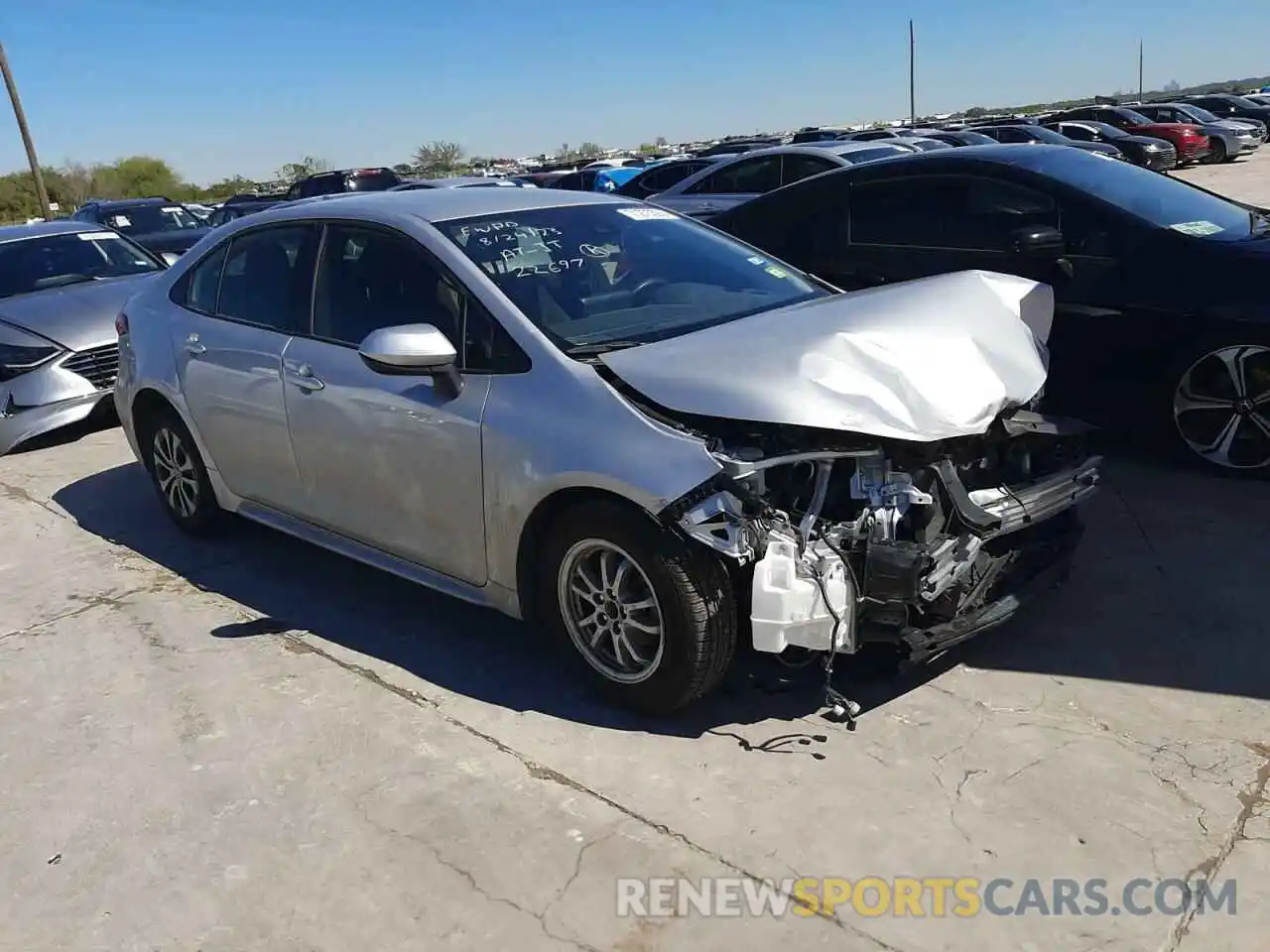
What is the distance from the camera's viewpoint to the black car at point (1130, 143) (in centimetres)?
2441

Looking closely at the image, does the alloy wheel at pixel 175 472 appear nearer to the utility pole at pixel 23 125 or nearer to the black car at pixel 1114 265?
the black car at pixel 1114 265

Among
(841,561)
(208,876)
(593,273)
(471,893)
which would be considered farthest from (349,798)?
(593,273)

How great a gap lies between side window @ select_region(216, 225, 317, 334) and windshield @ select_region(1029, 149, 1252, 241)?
12.3ft

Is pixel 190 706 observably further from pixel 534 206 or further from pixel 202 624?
pixel 534 206

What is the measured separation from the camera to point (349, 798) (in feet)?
10.7

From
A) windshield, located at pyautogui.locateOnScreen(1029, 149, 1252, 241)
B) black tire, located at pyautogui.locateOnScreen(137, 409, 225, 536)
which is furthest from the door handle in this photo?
windshield, located at pyautogui.locateOnScreen(1029, 149, 1252, 241)

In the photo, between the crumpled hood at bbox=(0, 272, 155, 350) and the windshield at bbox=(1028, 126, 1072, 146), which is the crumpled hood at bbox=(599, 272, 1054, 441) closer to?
the crumpled hood at bbox=(0, 272, 155, 350)

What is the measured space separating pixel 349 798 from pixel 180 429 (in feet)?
8.95

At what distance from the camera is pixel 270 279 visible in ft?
15.5

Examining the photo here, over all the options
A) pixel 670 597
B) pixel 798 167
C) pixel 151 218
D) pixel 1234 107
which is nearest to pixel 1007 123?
pixel 1234 107

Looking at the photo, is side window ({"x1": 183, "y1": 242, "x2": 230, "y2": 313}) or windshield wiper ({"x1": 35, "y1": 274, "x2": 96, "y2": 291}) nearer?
side window ({"x1": 183, "y1": 242, "x2": 230, "y2": 313})

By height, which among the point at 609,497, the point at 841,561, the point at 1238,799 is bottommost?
the point at 1238,799

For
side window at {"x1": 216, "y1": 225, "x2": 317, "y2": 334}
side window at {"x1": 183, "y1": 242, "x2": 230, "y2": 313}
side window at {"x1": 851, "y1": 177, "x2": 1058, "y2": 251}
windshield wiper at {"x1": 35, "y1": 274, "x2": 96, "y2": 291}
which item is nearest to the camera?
side window at {"x1": 216, "y1": 225, "x2": 317, "y2": 334}

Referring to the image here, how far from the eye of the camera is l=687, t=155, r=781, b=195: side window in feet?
38.3
